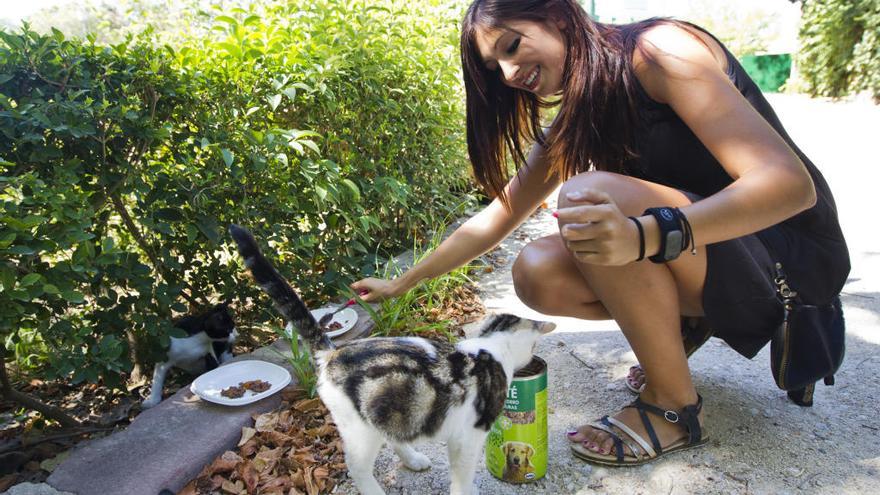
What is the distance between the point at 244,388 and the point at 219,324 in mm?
647

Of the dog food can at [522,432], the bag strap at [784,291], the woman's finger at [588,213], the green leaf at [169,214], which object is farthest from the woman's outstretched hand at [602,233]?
the green leaf at [169,214]

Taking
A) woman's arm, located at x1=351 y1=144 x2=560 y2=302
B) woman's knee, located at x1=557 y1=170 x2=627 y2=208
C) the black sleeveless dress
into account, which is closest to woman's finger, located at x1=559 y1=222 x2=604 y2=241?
woman's knee, located at x1=557 y1=170 x2=627 y2=208

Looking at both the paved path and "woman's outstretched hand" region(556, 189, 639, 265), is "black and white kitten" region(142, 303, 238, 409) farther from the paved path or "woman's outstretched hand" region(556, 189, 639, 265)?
"woman's outstretched hand" region(556, 189, 639, 265)

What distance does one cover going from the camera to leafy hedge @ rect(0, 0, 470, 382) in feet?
6.38

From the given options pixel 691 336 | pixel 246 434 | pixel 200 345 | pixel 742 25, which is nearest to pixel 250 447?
pixel 246 434

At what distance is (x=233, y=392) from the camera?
233 cm

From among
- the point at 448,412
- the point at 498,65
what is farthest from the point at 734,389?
the point at 498,65

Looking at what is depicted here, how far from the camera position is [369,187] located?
10.8 feet

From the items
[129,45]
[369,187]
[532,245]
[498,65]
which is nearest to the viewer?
[498,65]

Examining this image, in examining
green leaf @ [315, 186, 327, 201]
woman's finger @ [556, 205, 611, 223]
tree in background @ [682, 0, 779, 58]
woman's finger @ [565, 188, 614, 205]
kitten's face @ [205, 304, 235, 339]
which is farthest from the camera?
tree in background @ [682, 0, 779, 58]

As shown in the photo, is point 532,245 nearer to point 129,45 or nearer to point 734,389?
point 734,389

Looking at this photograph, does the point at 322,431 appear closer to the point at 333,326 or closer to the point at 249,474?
the point at 249,474

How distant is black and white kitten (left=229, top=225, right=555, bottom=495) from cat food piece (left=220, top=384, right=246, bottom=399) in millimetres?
694

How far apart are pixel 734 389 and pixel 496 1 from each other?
187cm
